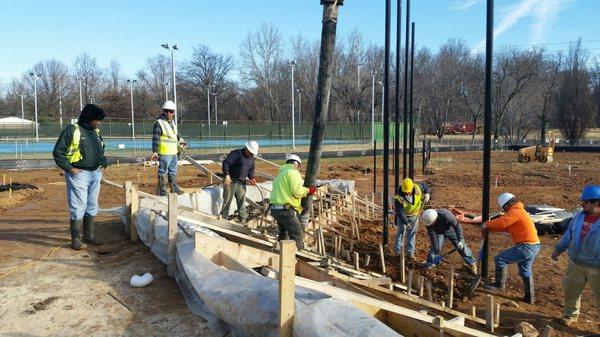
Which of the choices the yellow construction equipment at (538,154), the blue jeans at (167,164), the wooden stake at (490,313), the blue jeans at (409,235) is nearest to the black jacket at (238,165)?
the blue jeans at (167,164)

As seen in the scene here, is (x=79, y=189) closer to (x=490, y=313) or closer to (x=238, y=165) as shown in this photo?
(x=238, y=165)

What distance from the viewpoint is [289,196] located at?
6512mm

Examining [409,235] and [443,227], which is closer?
[443,227]

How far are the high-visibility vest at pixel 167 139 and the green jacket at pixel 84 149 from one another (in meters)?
1.71

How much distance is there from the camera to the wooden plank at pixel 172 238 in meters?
4.95

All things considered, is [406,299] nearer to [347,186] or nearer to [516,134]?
[347,186]

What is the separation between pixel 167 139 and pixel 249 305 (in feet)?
16.8

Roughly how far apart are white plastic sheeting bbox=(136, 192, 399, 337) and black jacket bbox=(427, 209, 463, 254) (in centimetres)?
420

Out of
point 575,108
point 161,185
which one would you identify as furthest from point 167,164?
point 575,108

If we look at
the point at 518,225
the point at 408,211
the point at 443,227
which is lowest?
the point at 443,227

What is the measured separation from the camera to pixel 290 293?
3.05 meters

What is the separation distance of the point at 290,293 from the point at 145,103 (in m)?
67.1

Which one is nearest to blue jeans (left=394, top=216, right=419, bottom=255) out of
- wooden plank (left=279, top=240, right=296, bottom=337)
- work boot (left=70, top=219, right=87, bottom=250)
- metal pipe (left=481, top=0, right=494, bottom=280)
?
metal pipe (left=481, top=0, right=494, bottom=280)

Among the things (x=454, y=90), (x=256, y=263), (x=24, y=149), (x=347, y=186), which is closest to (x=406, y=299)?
(x=256, y=263)
